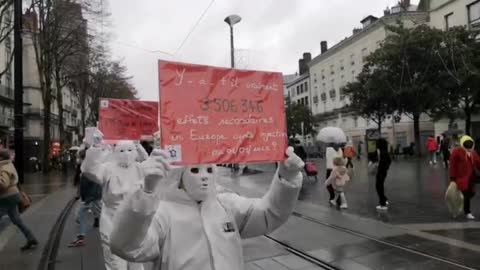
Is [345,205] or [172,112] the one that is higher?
[172,112]

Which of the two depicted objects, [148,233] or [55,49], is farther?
[55,49]

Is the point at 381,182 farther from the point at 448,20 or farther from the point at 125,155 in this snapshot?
the point at 448,20

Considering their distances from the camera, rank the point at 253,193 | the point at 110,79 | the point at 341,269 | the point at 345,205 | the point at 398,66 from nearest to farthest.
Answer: the point at 341,269
the point at 345,205
the point at 253,193
the point at 398,66
the point at 110,79

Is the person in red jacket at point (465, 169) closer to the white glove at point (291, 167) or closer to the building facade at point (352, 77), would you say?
the white glove at point (291, 167)

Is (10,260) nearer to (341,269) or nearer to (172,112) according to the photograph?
(341,269)

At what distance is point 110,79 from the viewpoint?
134 ft

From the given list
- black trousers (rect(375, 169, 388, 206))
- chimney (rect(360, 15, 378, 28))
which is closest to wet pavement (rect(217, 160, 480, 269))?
black trousers (rect(375, 169, 388, 206))

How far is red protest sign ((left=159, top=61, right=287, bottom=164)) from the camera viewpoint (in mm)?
2785

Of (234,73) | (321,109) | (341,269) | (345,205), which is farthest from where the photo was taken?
(321,109)

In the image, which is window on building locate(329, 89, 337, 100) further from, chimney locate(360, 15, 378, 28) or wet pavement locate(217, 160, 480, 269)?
wet pavement locate(217, 160, 480, 269)

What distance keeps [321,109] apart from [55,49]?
44.4 metres

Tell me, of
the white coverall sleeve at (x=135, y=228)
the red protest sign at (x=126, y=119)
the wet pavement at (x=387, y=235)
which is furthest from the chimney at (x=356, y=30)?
the white coverall sleeve at (x=135, y=228)

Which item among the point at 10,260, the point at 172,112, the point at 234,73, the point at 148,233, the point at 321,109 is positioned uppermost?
the point at 321,109

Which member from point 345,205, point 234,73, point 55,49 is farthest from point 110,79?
point 234,73
